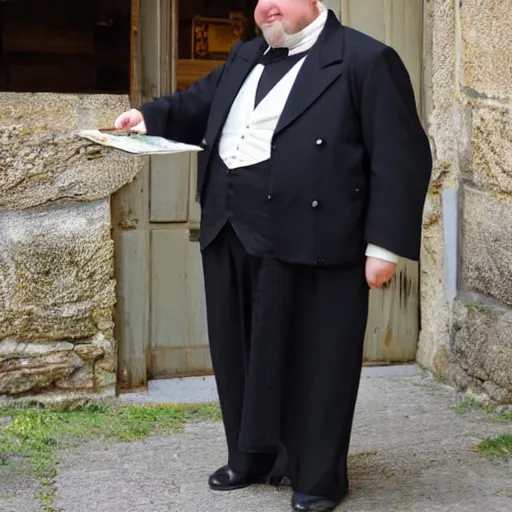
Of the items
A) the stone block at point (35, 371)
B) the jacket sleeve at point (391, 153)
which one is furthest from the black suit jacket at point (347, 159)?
the stone block at point (35, 371)

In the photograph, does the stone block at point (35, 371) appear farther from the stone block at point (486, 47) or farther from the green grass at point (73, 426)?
the stone block at point (486, 47)

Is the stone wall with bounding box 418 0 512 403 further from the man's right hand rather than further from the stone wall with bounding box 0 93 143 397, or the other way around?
the man's right hand

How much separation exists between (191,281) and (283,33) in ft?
5.65

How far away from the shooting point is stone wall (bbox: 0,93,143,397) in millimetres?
4285

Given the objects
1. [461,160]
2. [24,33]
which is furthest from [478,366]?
[24,33]

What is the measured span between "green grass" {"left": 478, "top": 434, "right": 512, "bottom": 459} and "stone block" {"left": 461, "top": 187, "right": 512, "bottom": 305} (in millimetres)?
553

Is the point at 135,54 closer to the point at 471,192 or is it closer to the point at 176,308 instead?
the point at 176,308

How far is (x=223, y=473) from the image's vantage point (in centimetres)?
363

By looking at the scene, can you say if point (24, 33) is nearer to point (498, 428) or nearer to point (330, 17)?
point (330, 17)

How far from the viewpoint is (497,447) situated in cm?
401

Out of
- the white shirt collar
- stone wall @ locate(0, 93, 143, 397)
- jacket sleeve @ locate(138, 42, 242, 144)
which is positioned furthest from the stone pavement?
the white shirt collar

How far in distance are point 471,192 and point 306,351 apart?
1.44m

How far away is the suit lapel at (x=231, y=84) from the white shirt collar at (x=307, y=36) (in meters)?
0.15

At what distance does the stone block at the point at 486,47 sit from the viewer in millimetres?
4211
